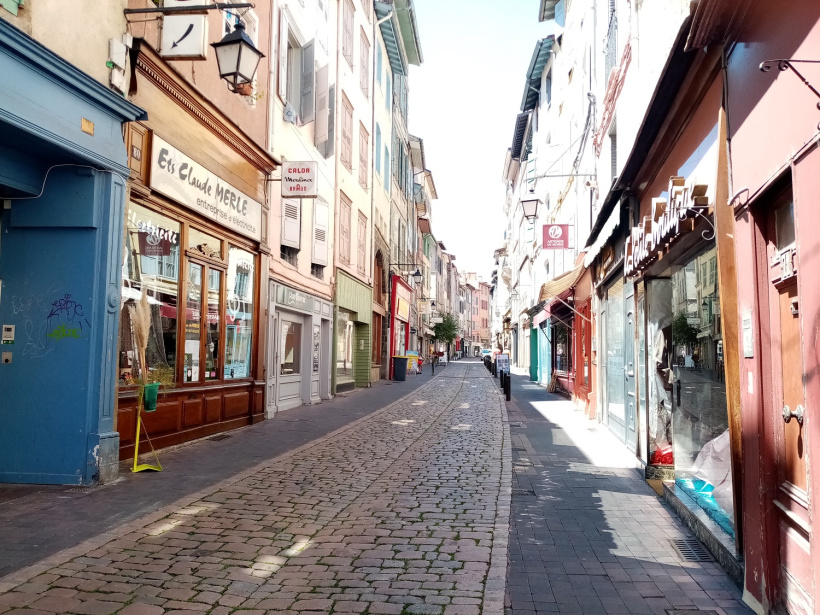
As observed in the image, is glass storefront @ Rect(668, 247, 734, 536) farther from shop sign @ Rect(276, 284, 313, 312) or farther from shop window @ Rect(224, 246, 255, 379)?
shop sign @ Rect(276, 284, 313, 312)

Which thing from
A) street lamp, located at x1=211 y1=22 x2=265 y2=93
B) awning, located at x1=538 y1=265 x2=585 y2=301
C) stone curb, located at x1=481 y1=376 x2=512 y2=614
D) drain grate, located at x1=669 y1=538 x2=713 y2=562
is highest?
street lamp, located at x1=211 y1=22 x2=265 y2=93

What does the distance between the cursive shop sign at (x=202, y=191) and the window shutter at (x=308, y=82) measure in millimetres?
3883

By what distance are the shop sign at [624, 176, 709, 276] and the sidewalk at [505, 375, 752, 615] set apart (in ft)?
7.97

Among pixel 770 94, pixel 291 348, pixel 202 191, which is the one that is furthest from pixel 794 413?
pixel 291 348

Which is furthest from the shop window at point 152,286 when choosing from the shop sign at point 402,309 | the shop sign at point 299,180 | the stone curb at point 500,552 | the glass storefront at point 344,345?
the shop sign at point 402,309

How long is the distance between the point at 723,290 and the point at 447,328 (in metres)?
54.2

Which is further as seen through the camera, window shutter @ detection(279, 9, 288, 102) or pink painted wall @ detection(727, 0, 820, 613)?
window shutter @ detection(279, 9, 288, 102)

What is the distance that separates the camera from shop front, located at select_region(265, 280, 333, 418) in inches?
543

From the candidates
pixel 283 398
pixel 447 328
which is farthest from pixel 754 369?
pixel 447 328

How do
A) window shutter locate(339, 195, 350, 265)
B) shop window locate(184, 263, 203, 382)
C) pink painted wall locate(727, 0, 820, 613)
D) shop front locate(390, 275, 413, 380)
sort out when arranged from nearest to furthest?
1. pink painted wall locate(727, 0, 820, 613)
2. shop window locate(184, 263, 203, 382)
3. window shutter locate(339, 195, 350, 265)
4. shop front locate(390, 275, 413, 380)

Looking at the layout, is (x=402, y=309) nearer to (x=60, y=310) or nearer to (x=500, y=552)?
(x=60, y=310)

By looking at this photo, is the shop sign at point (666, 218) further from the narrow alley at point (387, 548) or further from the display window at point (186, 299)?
the display window at point (186, 299)

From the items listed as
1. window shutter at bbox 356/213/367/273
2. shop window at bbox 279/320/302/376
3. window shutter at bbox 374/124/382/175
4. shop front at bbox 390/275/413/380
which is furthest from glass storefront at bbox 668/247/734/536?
shop front at bbox 390/275/413/380

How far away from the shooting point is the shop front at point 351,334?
19297 millimetres
